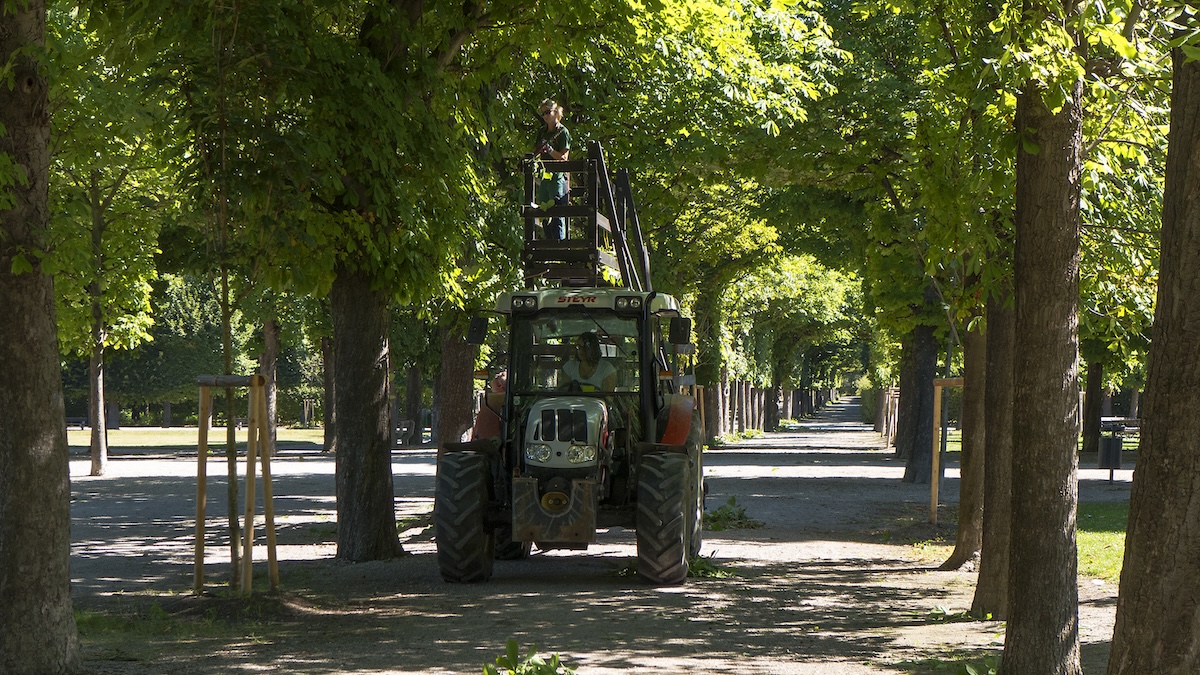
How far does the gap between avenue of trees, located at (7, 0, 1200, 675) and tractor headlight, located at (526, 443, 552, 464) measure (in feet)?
6.13

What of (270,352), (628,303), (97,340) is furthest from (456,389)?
(270,352)

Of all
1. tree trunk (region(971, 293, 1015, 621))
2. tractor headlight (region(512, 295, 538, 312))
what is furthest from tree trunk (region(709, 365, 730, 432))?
tree trunk (region(971, 293, 1015, 621))

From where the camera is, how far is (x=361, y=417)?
13.2 metres

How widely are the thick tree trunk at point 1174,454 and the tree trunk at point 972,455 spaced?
26.0 feet

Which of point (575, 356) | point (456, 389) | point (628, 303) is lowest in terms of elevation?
point (456, 389)

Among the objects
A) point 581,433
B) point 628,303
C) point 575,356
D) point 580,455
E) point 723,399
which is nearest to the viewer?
point 580,455

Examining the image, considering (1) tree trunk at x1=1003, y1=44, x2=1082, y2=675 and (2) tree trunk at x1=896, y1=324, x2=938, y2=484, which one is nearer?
(1) tree trunk at x1=1003, y1=44, x2=1082, y2=675

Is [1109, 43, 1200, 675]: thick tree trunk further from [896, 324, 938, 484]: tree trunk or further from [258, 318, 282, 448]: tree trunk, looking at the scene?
[258, 318, 282, 448]: tree trunk

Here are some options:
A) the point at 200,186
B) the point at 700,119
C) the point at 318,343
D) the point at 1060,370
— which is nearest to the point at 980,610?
the point at 1060,370

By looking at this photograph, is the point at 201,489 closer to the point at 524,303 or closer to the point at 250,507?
the point at 250,507

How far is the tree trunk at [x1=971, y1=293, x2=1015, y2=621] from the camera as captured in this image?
10.0 metres

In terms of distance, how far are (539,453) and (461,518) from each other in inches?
34.4

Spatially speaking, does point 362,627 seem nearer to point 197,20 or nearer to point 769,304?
point 197,20

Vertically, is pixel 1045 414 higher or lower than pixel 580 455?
higher
